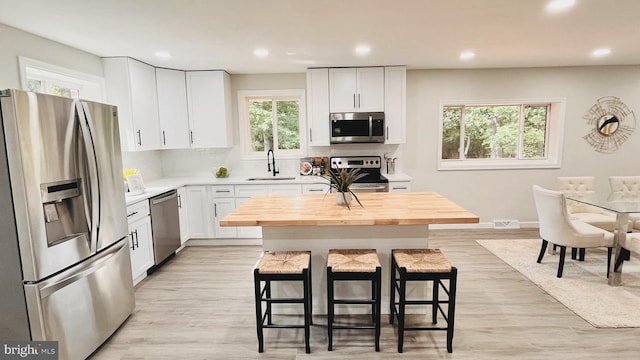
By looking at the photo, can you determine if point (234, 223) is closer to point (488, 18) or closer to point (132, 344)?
point (132, 344)

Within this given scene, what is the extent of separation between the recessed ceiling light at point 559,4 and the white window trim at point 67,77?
4.31 metres

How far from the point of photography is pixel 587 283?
10.2 feet

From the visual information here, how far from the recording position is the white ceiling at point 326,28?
2381 millimetres

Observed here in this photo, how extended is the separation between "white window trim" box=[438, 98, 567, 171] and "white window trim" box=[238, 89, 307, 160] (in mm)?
2124

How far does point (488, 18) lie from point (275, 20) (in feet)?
5.94

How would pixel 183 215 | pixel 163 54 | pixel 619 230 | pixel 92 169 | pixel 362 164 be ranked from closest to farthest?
pixel 92 169, pixel 619 230, pixel 163 54, pixel 183 215, pixel 362 164

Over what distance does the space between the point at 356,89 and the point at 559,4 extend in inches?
97.2

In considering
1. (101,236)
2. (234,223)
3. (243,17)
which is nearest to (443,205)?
(234,223)

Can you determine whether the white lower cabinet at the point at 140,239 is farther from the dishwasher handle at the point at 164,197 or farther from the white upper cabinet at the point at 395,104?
the white upper cabinet at the point at 395,104

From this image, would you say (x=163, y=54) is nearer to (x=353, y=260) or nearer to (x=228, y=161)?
(x=228, y=161)

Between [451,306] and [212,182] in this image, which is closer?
[451,306]

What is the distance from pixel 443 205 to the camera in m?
2.52

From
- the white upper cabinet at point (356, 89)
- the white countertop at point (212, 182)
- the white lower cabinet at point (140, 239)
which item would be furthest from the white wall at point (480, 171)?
the white lower cabinet at point (140, 239)

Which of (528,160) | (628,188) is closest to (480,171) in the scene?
(528,160)
